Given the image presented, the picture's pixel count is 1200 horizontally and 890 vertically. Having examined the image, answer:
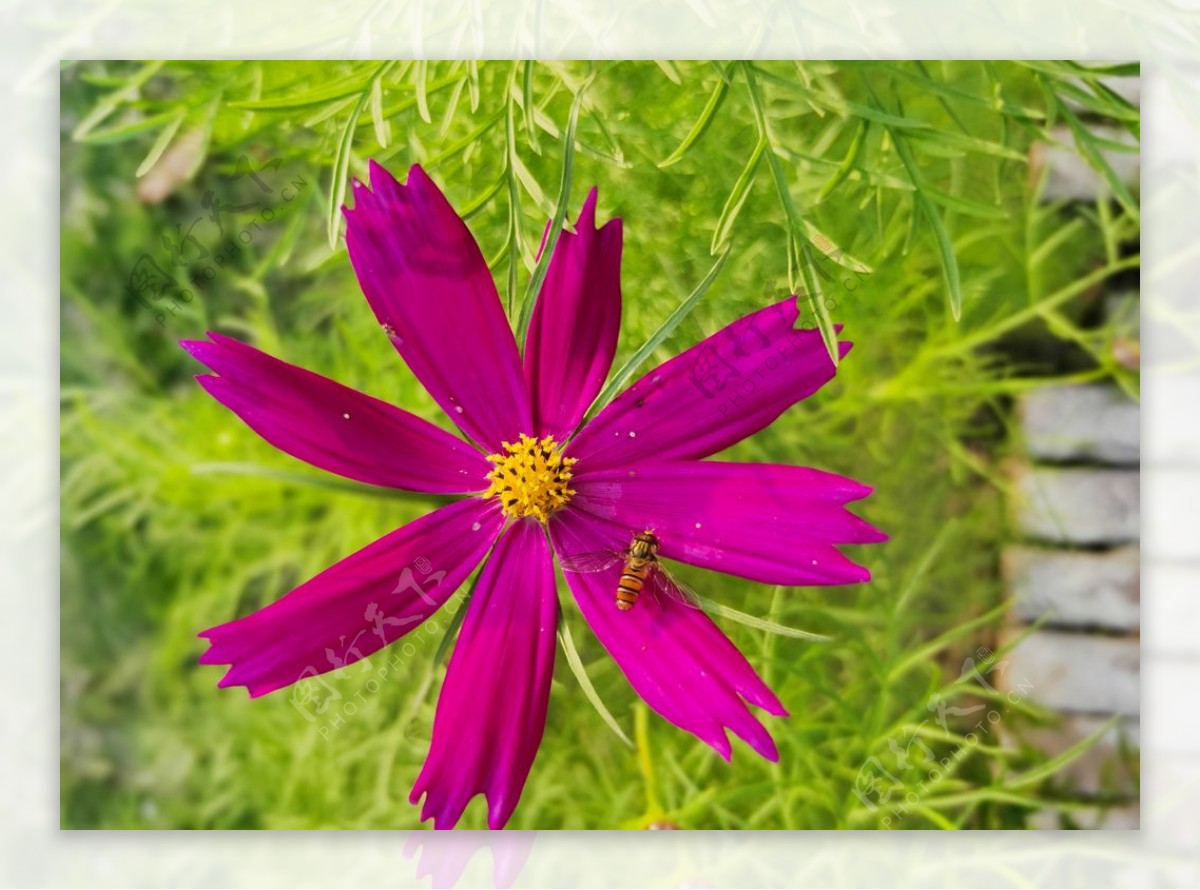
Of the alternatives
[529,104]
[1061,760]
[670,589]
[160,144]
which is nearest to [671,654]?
[670,589]

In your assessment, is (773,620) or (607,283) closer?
(607,283)

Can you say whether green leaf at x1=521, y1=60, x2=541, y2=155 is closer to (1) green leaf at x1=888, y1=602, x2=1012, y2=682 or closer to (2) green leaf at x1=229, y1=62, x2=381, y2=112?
(2) green leaf at x1=229, y1=62, x2=381, y2=112

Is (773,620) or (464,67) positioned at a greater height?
(464,67)

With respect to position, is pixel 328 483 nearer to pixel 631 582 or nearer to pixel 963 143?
pixel 631 582

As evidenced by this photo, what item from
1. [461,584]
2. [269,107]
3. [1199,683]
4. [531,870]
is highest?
[269,107]

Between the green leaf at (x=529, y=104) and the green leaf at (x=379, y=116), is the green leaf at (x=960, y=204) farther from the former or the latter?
the green leaf at (x=379, y=116)

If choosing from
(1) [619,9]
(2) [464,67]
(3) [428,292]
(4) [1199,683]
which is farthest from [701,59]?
(4) [1199,683]

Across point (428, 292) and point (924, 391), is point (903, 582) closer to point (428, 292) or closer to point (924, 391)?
point (924, 391)
